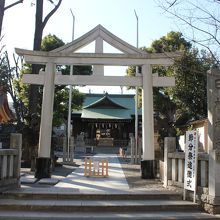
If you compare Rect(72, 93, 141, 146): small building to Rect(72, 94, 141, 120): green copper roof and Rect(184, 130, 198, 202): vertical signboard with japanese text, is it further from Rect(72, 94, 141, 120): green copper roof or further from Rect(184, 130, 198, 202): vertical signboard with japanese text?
Rect(184, 130, 198, 202): vertical signboard with japanese text

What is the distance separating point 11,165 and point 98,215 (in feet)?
12.7

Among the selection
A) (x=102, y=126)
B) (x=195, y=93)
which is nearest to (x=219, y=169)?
(x=195, y=93)

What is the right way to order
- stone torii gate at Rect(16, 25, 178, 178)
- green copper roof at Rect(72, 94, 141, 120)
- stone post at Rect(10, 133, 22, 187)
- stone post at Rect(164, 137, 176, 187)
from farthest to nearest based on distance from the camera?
1. green copper roof at Rect(72, 94, 141, 120)
2. stone torii gate at Rect(16, 25, 178, 178)
3. stone post at Rect(164, 137, 176, 187)
4. stone post at Rect(10, 133, 22, 187)

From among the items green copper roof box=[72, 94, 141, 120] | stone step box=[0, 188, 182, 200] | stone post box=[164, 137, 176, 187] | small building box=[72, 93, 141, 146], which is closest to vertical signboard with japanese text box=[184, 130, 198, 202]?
stone step box=[0, 188, 182, 200]

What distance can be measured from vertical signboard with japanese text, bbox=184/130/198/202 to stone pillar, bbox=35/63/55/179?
6268mm

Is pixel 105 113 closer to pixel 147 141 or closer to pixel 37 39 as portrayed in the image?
pixel 37 39

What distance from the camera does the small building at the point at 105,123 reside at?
47.6 meters

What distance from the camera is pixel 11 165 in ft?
38.8

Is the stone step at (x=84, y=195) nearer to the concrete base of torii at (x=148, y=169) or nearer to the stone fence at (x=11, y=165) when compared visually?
the stone fence at (x=11, y=165)

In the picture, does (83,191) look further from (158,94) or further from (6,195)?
(158,94)

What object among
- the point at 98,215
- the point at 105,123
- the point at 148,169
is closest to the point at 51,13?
the point at 148,169

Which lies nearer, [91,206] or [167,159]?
[91,206]

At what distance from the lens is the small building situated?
47562 mm

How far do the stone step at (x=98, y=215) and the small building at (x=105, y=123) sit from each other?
121ft
